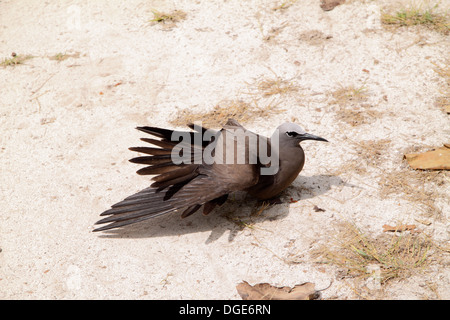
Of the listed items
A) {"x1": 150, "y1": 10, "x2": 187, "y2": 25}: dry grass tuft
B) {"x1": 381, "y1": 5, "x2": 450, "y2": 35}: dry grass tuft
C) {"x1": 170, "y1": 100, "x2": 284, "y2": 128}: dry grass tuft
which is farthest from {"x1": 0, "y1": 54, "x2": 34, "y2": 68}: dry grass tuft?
{"x1": 381, "y1": 5, "x2": 450, "y2": 35}: dry grass tuft

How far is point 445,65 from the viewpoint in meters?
4.92

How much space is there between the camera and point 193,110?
4840 millimetres

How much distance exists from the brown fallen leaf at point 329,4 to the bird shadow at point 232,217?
8.95ft

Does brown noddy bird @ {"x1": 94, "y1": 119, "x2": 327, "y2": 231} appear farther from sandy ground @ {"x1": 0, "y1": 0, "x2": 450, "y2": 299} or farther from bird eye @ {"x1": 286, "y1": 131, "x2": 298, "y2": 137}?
sandy ground @ {"x1": 0, "y1": 0, "x2": 450, "y2": 299}

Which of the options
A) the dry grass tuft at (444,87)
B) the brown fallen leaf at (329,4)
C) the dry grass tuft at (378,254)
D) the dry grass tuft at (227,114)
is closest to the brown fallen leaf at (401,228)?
the dry grass tuft at (378,254)

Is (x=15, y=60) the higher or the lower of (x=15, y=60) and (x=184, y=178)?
the higher

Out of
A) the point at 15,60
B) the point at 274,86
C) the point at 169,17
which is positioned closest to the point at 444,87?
the point at 274,86

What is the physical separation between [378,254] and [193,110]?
2487 millimetres

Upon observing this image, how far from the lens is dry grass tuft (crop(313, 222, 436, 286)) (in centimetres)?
316

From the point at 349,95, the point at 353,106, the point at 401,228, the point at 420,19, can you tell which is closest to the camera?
the point at 401,228

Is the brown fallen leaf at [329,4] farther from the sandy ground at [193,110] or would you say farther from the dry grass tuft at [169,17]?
the dry grass tuft at [169,17]

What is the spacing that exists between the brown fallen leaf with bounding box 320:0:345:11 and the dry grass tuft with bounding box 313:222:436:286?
10.9 ft

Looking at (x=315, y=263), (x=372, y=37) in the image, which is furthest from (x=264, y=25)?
(x=315, y=263)

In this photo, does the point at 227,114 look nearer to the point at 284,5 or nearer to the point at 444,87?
the point at 284,5
